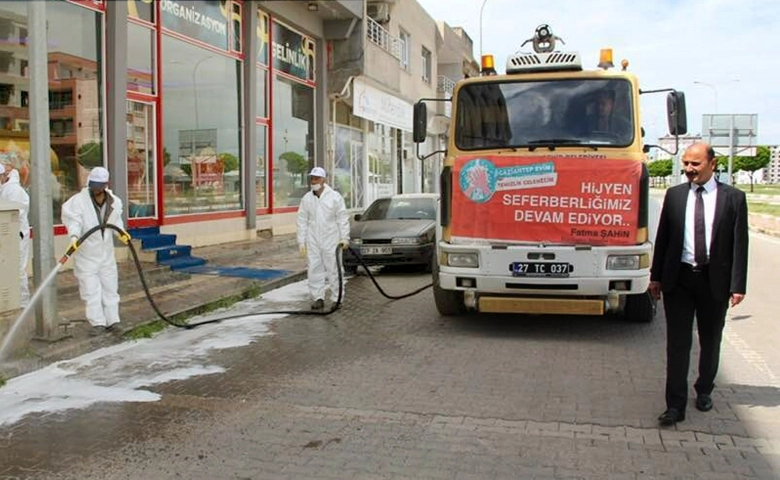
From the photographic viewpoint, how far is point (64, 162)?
1017 centimetres

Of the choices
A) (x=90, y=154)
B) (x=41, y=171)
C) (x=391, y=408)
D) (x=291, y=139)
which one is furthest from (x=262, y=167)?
(x=391, y=408)

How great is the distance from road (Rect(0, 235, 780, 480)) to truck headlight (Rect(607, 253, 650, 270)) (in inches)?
31.7

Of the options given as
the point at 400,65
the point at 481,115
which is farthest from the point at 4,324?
the point at 400,65

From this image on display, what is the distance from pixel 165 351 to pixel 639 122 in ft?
17.6

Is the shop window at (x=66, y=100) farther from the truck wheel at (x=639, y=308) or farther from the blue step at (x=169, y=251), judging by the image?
the truck wheel at (x=639, y=308)

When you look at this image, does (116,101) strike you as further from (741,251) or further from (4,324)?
(741,251)

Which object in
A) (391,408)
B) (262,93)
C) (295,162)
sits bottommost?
(391,408)

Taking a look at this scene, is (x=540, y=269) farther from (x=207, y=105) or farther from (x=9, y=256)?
(x=207, y=105)

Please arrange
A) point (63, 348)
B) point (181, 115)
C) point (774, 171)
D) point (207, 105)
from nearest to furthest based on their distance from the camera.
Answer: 1. point (63, 348)
2. point (181, 115)
3. point (207, 105)
4. point (774, 171)

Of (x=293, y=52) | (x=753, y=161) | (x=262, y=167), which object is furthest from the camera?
(x=753, y=161)

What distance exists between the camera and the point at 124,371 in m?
6.03

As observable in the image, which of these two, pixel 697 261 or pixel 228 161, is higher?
pixel 228 161

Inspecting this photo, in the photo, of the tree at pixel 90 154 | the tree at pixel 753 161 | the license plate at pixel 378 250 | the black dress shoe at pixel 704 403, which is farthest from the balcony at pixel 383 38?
the tree at pixel 753 161

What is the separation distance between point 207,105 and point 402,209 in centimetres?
427
